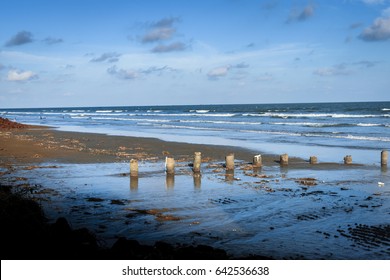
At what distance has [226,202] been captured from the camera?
13039 mm

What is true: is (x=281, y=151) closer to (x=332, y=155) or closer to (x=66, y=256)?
(x=332, y=155)

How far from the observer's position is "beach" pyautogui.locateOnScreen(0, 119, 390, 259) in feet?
30.9

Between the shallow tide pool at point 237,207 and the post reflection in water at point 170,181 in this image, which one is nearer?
the shallow tide pool at point 237,207

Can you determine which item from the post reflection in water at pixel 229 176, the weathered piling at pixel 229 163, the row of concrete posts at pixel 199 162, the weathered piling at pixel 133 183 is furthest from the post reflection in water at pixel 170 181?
the weathered piling at pixel 229 163

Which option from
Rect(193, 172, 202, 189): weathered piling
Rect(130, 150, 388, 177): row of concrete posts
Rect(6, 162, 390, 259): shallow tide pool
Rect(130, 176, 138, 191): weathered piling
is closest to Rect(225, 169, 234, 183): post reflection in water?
Rect(6, 162, 390, 259): shallow tide pool

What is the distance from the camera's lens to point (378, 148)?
92.3 feet

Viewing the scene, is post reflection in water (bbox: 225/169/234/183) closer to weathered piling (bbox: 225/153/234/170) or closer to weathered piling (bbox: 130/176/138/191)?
weathered piling (bbox: 225/153/234/170)

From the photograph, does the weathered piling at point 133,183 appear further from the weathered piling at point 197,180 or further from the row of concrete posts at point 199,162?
the weathered piling at point 197,180

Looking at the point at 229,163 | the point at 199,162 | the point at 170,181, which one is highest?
the point at 199,162

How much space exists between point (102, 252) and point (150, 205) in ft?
17.1

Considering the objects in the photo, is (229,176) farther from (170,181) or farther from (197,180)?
(170,181)

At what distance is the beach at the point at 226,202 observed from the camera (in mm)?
9406

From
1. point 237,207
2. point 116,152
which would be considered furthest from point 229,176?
point 116,152
